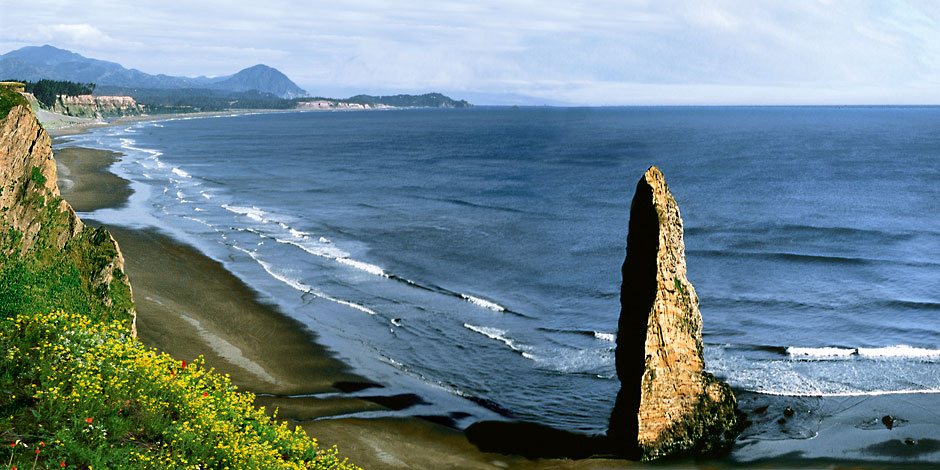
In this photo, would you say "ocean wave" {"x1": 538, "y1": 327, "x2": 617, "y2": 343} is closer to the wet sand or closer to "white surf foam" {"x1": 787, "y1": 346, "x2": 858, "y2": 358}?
"white surf foam" {"x1": 787, "y1": 346, "x2": 858, "y2": 358}

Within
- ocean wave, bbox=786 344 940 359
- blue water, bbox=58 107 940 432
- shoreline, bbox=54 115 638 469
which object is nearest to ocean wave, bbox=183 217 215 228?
blue water, bbox=58 107 940 432

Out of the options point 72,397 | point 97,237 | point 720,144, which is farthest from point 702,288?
point 720,144

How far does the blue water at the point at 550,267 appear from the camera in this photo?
2766cm

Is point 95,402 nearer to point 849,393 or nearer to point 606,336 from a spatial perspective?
point 606,336

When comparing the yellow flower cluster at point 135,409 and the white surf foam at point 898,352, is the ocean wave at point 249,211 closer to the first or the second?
the yellow flower cluster at point 135,409

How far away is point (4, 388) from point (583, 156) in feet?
355

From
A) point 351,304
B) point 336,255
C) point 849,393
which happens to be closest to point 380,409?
point 351,304

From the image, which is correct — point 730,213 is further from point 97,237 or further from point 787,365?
point 97,237

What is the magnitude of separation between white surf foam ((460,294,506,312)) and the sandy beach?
8.63m

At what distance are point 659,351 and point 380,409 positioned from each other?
9.09 meters

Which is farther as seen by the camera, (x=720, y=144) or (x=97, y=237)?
(x=720, y=144)

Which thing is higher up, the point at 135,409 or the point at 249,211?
the point at 135,409

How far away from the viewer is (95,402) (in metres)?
15.6

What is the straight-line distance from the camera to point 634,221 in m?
22.0
